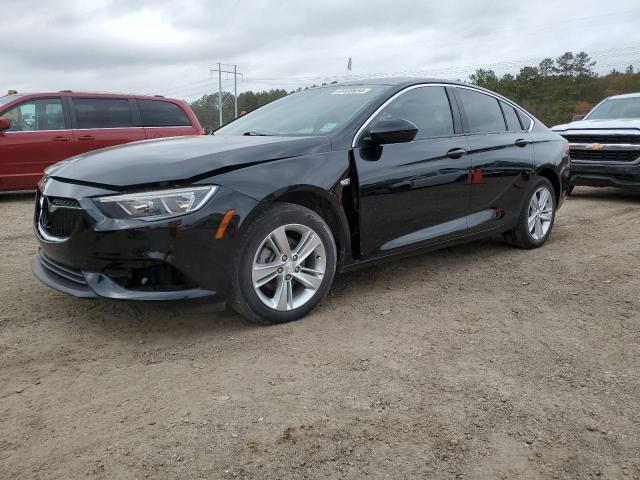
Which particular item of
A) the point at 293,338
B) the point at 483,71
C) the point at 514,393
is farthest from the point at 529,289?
the point at 483,71

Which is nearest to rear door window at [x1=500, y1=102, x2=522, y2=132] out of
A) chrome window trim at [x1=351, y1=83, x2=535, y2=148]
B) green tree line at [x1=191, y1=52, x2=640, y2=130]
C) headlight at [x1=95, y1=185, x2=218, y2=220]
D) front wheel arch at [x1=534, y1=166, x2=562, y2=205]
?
chrome window trim at [x1=351, y1=83, x2=535, y2=148]

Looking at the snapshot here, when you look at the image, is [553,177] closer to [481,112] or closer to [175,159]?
[481,112]

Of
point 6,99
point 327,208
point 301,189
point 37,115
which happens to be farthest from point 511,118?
point 6,99

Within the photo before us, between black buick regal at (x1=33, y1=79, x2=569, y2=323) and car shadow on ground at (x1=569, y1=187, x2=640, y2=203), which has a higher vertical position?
black buick regal at (x1=33, y1=79, x2=569, y2=323)

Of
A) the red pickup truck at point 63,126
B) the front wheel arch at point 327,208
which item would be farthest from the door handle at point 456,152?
the red pickup truck at point 63,126

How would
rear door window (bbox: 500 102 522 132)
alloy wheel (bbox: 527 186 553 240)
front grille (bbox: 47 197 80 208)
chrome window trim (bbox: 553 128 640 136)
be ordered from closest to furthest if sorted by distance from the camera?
front grille (bbox: 47 197 80 208) < rear door window (bbox: 500 102 522 132) < alloy wheel (bbox: 527 186 553 240) < chrome window trim (bbox: 553 128 640 136)

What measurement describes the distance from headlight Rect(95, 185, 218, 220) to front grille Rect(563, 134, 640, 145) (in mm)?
7081

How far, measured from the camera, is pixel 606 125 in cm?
823

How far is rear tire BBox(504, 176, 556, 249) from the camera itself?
5.02m

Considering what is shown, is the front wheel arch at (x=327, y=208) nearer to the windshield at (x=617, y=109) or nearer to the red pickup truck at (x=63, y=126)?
the red pickup truck at (x=63, y=126)

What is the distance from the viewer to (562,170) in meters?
5.44

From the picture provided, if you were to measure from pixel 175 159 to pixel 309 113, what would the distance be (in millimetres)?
1310

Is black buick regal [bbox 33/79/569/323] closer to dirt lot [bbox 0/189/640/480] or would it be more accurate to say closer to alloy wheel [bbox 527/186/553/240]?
dirt lot [bbox 0/189/640/480]

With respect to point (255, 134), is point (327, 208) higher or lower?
lower
